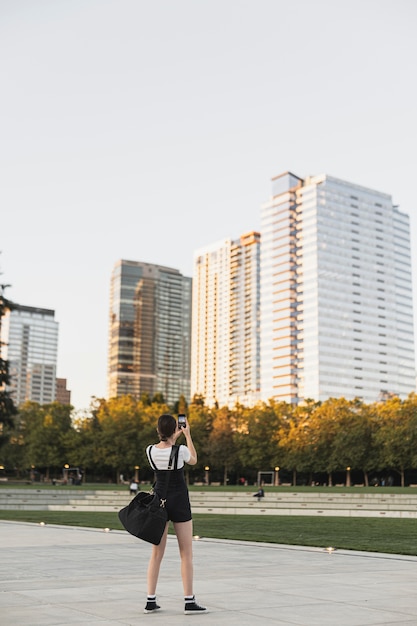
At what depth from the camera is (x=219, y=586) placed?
942 centimetres

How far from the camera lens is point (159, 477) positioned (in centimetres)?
777

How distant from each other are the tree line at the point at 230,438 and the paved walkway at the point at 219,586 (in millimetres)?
70054

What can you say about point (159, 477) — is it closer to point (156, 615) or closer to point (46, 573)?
point (156, 615)

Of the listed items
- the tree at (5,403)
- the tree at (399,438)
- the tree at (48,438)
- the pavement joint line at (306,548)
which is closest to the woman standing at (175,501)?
the pavement joint line at (306,548)

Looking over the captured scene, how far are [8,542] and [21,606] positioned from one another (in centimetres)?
929

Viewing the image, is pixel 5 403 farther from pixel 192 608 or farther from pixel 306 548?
pixel 192 608

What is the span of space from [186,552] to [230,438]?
310ft

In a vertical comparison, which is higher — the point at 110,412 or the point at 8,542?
the point at 110,412

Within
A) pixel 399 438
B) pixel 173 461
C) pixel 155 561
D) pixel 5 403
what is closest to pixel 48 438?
pixel 5 403

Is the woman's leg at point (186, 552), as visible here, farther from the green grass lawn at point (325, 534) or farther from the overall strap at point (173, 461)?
the green grass lawn at point (325, 534)

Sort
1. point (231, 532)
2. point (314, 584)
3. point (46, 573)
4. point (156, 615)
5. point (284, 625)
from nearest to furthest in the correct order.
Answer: point (284, 625) < point (156, 615) < point (314, 584) < point (46, 573) < point (231, 532)

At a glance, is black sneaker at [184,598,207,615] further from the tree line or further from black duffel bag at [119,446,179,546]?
the tree line

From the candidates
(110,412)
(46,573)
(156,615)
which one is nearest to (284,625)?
(156,615)

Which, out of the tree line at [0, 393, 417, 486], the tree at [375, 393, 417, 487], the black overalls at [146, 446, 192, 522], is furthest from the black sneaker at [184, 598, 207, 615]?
the tree line at [0, 393, 417, 486]
